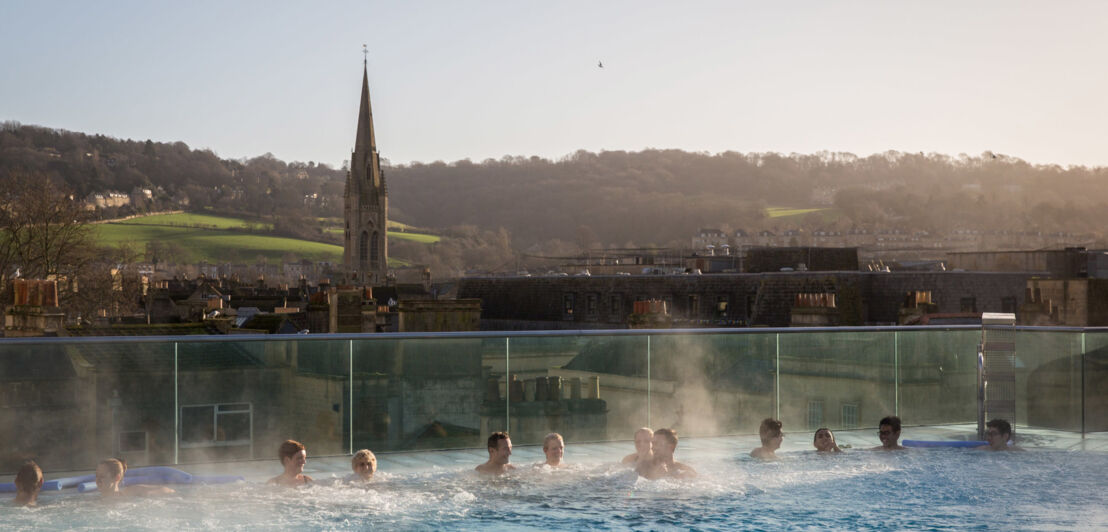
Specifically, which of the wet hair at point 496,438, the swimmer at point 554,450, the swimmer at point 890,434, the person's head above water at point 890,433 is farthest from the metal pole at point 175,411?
the person's head above water at point 890,433

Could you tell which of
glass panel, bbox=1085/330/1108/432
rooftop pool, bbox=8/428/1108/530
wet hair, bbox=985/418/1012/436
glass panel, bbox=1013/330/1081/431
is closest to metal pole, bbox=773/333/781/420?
rooftop pool, bbox=8/428/1108/530

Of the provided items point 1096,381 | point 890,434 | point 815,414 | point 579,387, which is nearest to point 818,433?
point 815,414

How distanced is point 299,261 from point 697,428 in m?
116

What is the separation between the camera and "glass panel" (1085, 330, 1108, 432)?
37.2 feet

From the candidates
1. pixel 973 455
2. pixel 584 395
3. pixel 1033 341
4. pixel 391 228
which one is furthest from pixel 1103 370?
pixel 391 228

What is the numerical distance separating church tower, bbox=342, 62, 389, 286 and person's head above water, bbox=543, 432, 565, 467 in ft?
369

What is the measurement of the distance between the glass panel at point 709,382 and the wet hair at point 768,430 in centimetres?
26

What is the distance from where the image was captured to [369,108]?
402ft

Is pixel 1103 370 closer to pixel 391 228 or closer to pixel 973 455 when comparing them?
pixel 973 455

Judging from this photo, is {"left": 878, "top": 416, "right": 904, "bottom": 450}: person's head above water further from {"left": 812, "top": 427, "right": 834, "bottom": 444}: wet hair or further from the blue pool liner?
{"left": 812, "top": 427, "right": 834, "bottom": 444}: wet hair

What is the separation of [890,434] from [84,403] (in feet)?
25.8

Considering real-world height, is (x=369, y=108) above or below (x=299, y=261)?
above

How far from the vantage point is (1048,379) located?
11.7 metres

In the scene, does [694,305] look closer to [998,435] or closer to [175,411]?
[998,435]
